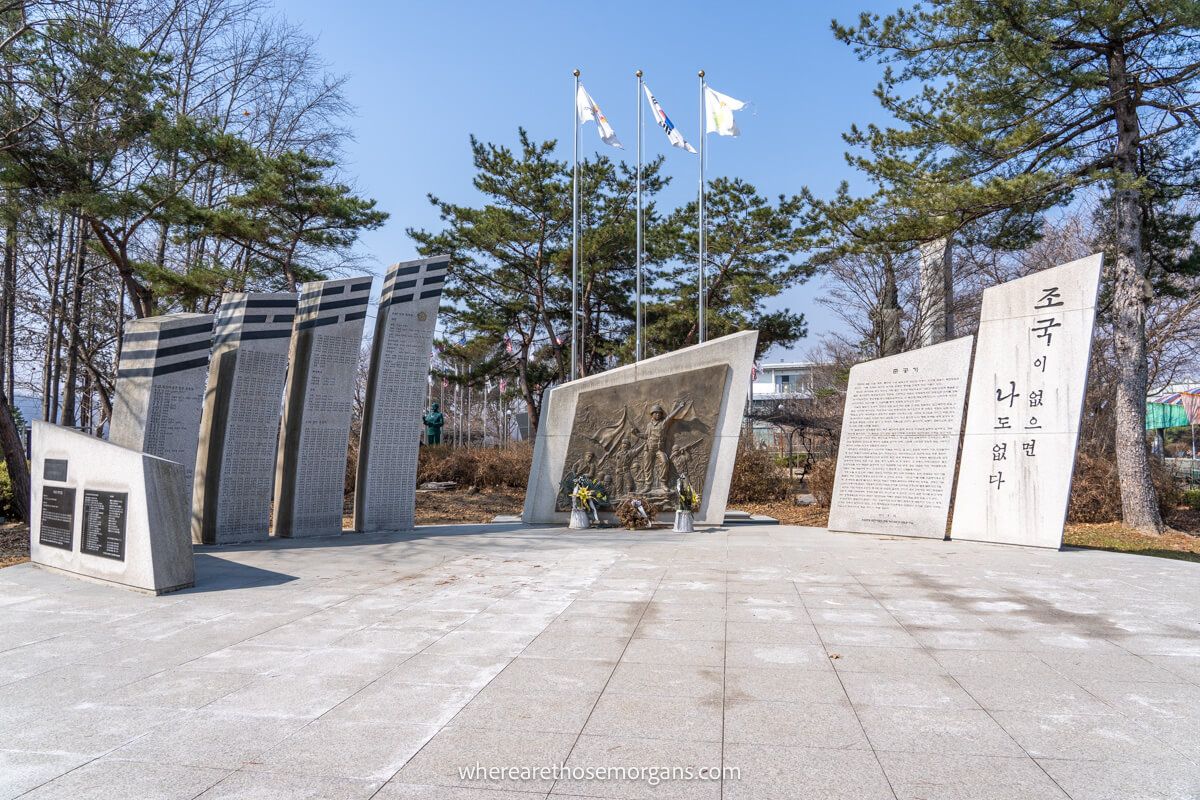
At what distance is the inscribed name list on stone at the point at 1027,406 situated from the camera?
30.7 ft

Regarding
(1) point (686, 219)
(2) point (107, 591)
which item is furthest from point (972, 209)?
(2) point (107, 591)

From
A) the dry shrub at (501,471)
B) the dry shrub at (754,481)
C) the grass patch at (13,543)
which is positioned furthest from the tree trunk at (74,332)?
the dry shrub at (754,481)

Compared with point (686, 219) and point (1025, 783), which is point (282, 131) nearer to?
point (686, 219)

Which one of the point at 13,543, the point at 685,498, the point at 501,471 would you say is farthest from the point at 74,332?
the point at 685,498

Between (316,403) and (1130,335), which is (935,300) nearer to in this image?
(1130,335)

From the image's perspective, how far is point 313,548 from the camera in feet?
31.0

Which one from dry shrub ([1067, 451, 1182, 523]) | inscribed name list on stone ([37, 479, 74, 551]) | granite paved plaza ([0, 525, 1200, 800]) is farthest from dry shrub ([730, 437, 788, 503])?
inscribed name list on stone ([37, 479, 74, 551])

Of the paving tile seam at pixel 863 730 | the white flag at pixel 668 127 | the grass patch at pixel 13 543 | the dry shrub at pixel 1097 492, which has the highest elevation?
the white flag at pixel 668 127

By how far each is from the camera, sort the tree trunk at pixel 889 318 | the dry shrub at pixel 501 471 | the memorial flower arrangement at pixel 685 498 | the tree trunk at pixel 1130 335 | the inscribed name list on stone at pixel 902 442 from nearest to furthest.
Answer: the inscribed name list on stone at pixel 902 442, the memorial flower arrangement at pixel 685 498, the tree trunk at pixel 1130 335, the tree trunk at pixel 889 318, the dry shrub at pixel 501 471

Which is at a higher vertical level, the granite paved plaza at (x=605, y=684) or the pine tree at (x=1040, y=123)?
the pine tree at (x=1040, y=123)

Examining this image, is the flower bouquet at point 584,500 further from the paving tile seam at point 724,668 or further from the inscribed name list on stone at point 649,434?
the paving tile seam at point 724,668

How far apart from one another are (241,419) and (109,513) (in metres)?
2.92

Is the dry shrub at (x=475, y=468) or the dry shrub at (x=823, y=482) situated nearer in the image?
the dry shrub at (x=823, y=482)

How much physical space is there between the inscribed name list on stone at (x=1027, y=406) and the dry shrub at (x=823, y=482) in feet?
19.4
